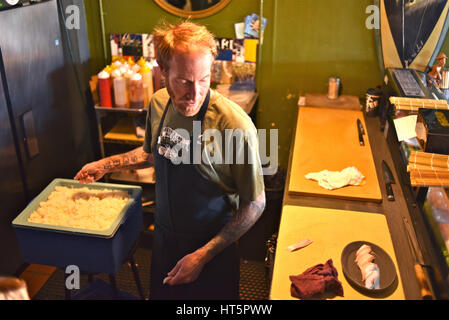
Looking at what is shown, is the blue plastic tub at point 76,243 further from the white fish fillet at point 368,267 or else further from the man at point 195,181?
the white fish fillet at point 368,267

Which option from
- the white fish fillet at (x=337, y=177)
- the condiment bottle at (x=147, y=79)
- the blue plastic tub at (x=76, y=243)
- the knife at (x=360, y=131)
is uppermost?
the condiment bottle at (x=147, y=79)

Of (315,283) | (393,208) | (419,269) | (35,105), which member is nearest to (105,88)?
(35,105)

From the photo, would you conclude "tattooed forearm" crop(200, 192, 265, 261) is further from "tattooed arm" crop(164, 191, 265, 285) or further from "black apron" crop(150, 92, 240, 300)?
"black apron" crop(150, 92, 240, 300)

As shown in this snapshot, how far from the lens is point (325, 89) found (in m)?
3.73

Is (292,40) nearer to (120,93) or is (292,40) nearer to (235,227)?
(120,93)

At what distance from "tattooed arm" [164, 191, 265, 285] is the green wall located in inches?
80.4

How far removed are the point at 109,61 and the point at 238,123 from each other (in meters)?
2.55

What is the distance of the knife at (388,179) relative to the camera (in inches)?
89.2

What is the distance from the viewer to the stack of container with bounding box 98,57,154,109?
3434mm

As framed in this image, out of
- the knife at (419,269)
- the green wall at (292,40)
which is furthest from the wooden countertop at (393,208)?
the green wall at (292,40)

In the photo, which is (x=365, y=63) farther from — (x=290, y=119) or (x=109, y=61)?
(x=109, y=61)

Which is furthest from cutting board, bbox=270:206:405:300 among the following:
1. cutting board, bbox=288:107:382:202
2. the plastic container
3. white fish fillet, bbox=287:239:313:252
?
the plastic container

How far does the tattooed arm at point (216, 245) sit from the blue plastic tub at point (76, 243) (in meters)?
0.45
